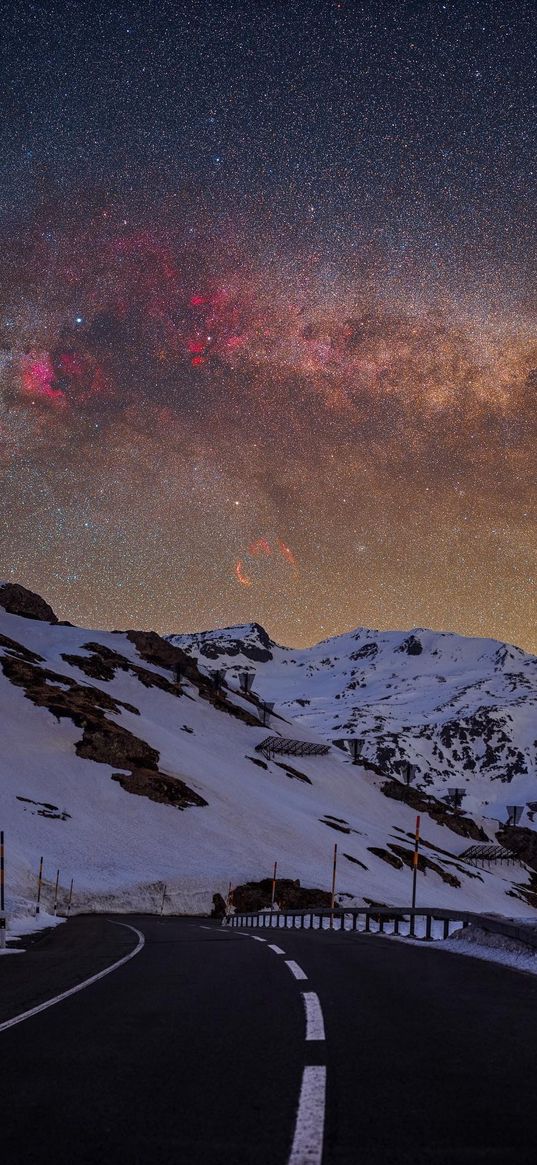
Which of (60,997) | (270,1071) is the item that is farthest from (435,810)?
(270,1071)

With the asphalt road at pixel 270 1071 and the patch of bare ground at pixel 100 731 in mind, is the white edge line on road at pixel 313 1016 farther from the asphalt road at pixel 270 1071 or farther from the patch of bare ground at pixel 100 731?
the patch of bare ground at pixel 100 731

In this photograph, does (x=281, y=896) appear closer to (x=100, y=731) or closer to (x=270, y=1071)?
(x=100, y=731)

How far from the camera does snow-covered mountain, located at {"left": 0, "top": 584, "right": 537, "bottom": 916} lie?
7275 centimetres

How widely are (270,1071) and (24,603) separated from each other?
181861 mm

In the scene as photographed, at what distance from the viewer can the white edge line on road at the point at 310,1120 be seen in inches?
172

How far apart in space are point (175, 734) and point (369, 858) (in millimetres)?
31611

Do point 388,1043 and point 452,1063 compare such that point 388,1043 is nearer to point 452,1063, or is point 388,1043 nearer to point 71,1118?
point 452,1063

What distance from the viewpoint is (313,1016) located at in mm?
8875

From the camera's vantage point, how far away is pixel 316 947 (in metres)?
19.7

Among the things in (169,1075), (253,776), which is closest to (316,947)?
(169,1075)

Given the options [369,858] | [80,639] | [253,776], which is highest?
[80,639]

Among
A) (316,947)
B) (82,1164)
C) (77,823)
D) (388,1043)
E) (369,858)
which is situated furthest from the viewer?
(369,858)

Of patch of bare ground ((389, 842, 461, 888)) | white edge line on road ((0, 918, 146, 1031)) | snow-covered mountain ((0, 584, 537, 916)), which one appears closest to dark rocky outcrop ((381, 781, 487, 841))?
snow-covered mountain ((0, 584, 537, 916))

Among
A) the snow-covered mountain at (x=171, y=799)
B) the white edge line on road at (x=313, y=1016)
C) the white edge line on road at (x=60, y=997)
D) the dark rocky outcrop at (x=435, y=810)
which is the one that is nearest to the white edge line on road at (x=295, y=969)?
→ the white edge line on road at (x=313, y=1016)
